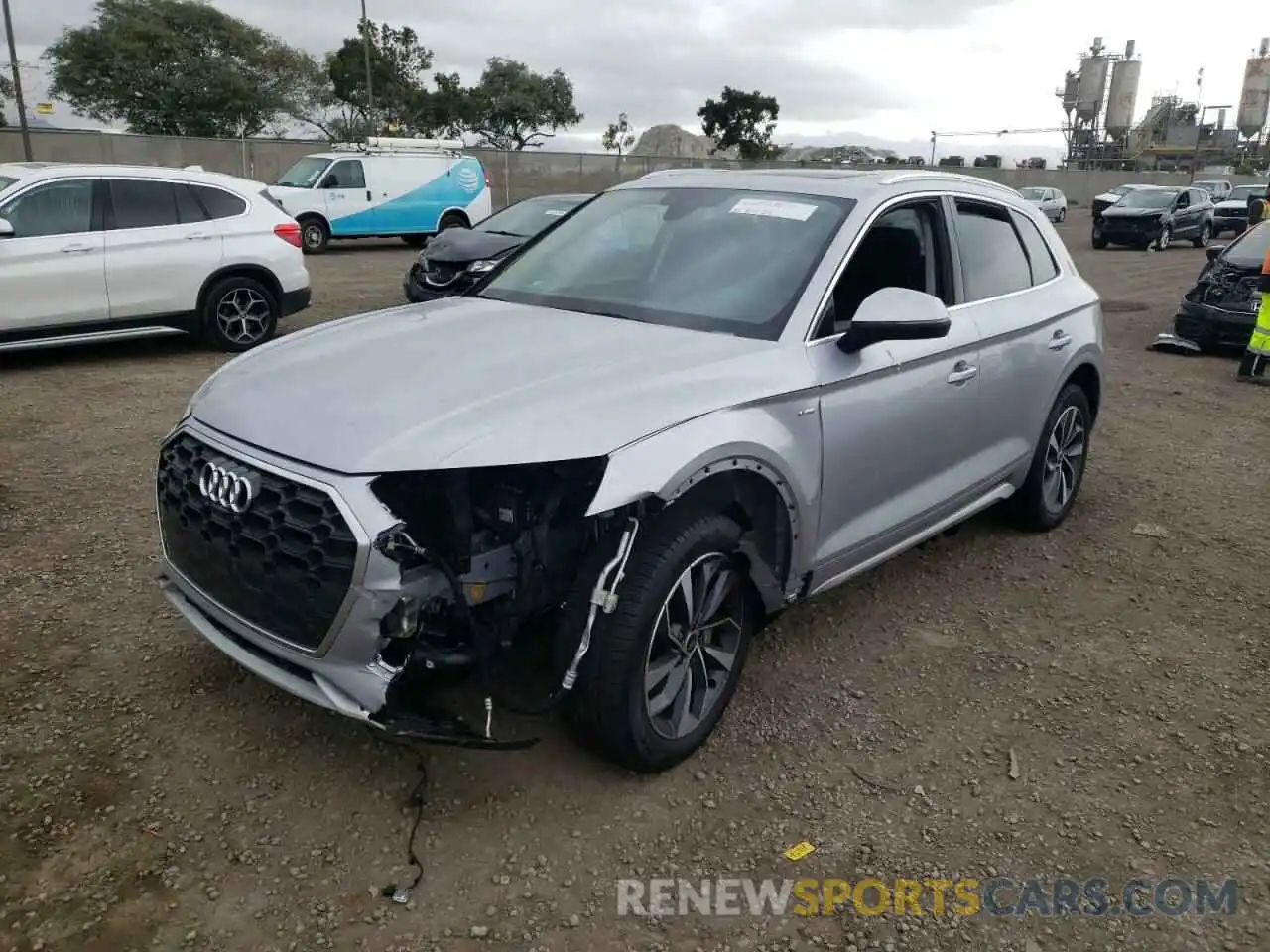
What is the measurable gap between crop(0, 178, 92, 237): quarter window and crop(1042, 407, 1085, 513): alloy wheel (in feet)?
25.3

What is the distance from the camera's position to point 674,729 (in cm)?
→ 309

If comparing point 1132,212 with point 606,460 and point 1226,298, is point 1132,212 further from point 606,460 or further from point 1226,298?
point 606,460

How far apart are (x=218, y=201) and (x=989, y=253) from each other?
7331 mm

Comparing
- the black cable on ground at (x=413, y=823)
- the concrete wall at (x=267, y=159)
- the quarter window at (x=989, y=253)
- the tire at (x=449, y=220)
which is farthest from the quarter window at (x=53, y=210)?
the concrete wall at (x=267, y=159)

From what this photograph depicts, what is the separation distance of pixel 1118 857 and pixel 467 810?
1884 millimetres

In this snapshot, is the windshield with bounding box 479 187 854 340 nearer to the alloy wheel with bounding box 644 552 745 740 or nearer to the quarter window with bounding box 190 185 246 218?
the alloy wheel with bounding box 644 552 745 740

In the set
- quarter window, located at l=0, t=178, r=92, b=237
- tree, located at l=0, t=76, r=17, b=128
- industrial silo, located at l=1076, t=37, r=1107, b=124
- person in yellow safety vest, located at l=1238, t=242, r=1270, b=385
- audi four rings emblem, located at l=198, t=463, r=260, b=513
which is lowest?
person in yellow safety vest, located at l=1238, t=242, r=1270, b=385

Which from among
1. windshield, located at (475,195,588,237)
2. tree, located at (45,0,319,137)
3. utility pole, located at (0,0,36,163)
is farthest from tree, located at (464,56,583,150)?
windshield, located at (475,195,588,237)

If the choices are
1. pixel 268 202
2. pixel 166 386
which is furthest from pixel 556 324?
pixel 268 202

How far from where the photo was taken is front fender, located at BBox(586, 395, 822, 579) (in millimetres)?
2680

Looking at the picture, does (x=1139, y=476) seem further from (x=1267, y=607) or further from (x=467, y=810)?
(x=467, y=810)

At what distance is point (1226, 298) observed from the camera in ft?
34.2

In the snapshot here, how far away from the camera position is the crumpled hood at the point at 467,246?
1048 centimetres

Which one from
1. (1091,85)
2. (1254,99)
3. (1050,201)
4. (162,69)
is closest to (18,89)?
(162,69)
